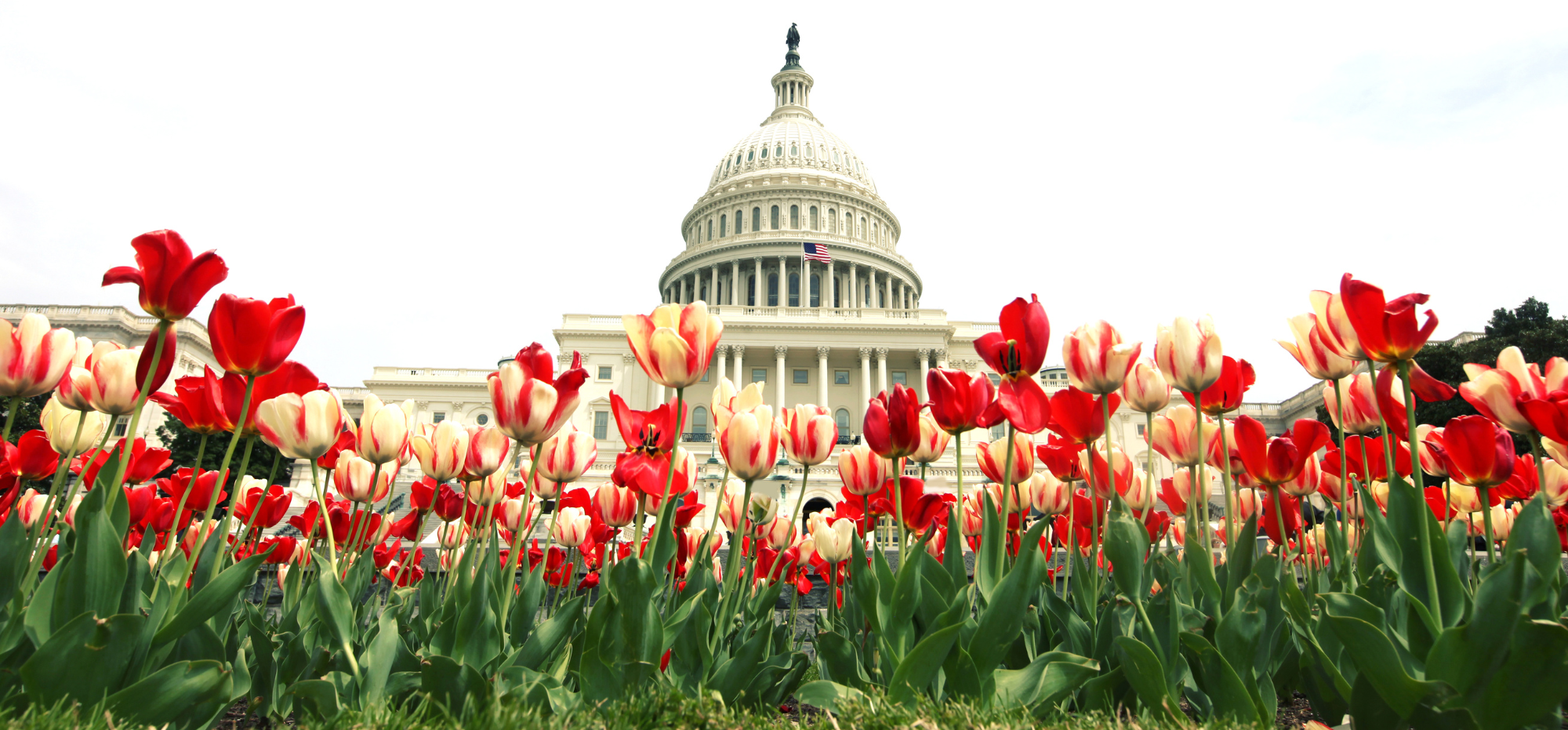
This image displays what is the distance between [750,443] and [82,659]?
1.81m

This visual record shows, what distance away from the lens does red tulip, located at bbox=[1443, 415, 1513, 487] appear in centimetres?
257

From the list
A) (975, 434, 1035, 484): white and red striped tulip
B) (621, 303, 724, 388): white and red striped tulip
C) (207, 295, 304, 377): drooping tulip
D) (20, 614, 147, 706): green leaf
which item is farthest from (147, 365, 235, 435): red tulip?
(975, 434, 1035, 484): white and red striped tulip

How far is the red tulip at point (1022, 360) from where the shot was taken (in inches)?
103

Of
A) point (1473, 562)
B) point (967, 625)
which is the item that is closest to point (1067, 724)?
point (967, 625)

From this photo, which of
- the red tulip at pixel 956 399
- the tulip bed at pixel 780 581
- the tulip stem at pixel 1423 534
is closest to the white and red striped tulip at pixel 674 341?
the tulip bed at pixel 780 581

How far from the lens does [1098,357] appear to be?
107 inches

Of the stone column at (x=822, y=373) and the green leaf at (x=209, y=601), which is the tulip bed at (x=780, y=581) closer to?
the green leaf at (x=209, y=601)

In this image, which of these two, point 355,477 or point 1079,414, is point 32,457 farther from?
point 1079,414

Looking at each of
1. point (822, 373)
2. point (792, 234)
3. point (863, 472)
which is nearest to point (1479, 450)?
point (863, 472)

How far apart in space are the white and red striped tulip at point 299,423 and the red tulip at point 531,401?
51 centimetres

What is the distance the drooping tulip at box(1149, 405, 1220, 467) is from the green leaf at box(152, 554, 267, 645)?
3.05 metres

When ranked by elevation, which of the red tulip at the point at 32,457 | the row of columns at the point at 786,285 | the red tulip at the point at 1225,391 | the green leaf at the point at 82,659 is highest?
the row of columns at the point at 786,285

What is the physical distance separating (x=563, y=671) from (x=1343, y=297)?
255cm

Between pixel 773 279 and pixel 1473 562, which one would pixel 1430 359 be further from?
pixel 773 279
